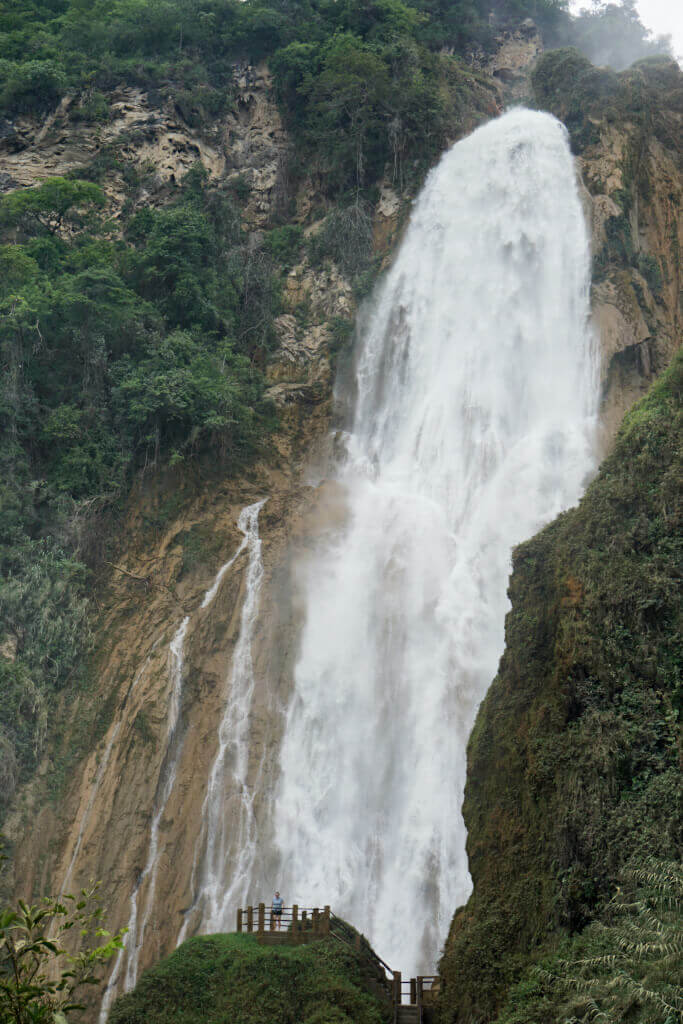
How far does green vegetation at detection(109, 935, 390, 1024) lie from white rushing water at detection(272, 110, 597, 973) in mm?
4074

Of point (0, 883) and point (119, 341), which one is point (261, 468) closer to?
point (119, 341)

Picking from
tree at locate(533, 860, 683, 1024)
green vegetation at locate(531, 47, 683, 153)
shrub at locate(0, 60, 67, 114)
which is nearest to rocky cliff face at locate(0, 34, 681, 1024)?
green vegetation at locate(531, 47, 683, 153)

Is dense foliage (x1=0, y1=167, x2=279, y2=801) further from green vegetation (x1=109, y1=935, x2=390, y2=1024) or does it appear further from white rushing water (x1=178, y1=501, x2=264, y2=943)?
green vegetation (x1=109, y1=935, x2=390, y2=1024)

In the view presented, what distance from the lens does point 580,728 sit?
1167cm

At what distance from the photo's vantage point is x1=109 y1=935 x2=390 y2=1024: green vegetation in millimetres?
12094

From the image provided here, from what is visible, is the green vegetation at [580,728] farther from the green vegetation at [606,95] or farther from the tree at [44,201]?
the tree at [44,201]

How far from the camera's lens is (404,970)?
1617 centimetres

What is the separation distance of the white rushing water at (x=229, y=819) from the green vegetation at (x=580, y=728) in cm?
715

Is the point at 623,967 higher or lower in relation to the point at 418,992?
higher

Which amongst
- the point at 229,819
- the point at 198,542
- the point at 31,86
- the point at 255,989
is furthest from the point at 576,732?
the point at 31,86

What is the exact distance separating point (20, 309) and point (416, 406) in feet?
36.9

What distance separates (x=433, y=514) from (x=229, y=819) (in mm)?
9226

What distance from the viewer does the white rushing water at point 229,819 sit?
18328 millimetres

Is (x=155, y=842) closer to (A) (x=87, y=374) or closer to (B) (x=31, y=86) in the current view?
(A) (x=87, y=374)
